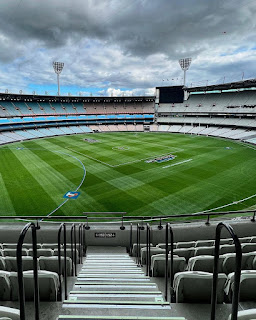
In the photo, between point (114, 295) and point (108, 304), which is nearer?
point (108, 304)

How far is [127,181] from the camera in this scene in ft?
86.0

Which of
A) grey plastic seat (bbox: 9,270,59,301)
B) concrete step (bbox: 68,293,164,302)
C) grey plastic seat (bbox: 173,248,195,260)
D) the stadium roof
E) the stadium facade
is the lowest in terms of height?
grey plastic seat (bbox: 173,248,195,260)

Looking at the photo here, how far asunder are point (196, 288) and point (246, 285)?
97 centimetres

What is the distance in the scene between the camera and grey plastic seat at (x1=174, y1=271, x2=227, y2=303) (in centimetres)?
438

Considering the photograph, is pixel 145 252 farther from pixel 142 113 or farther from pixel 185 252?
pixel 142 113

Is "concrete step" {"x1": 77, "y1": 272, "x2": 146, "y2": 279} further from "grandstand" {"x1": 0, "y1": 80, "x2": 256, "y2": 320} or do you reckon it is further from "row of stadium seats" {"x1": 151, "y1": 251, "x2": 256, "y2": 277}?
"row of stadium seats" {"x1": 151, "y1": 251, "x2": 256, "y2": 277}

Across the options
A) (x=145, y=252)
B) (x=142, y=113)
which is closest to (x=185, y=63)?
(x=142, y=113)

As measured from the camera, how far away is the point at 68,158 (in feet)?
123

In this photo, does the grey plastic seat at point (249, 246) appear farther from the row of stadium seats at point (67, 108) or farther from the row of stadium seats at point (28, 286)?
the row of stadium seats at point (67, 108)

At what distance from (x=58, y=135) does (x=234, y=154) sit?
49.5 m

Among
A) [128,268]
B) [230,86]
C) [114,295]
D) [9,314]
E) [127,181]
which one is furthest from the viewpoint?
[230,86]

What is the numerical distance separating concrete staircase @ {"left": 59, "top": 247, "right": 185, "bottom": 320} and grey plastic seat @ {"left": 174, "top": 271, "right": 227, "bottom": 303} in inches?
16.4

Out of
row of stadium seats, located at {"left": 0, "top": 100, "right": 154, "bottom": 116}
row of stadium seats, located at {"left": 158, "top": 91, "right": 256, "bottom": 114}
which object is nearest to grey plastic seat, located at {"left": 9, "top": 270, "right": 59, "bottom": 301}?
row of stadium seats, located at {"left": 158, "top": 91, "right": 256, "bottom": 114}

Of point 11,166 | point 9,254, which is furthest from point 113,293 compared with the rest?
point 11,166
